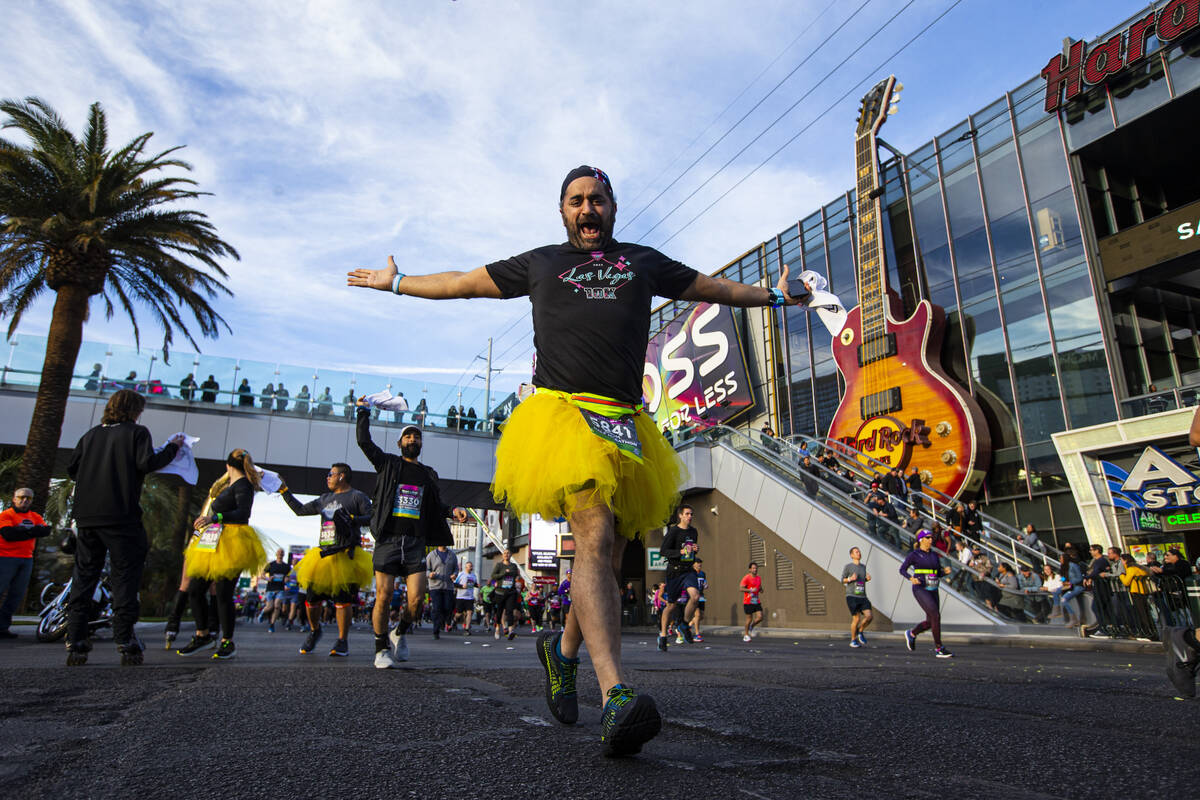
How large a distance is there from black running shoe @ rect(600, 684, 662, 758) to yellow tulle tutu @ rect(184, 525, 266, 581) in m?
5.79

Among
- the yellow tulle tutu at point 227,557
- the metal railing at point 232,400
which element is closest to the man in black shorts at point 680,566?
the yellow tulle tutu at point 227,557

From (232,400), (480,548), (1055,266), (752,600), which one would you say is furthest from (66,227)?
(480,548)

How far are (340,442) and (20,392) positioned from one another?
917 cm

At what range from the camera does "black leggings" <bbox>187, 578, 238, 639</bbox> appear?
21.4 ft

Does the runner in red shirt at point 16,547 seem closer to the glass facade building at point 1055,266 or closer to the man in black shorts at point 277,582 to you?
the man in black shorts at point 277,582

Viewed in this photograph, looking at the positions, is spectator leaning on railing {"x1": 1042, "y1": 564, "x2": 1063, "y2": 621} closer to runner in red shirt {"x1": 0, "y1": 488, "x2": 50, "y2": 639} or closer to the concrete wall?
the concrete wall

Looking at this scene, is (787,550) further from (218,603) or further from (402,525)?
(218,603)

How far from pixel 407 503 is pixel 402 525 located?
0.19 m

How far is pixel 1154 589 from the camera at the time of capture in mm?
11086

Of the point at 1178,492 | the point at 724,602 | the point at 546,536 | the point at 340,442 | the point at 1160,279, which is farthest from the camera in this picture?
the point at 546,536

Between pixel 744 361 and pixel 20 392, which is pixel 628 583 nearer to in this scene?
pixel 744 361

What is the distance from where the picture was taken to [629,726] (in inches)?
75.4

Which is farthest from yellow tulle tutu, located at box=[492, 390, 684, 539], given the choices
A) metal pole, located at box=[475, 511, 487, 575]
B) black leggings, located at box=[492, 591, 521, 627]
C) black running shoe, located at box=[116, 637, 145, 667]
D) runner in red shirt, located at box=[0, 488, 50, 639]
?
metal pole, located at box=[475, 511, 487, 575]

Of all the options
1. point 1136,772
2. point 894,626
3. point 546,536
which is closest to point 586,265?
point 1136,772
